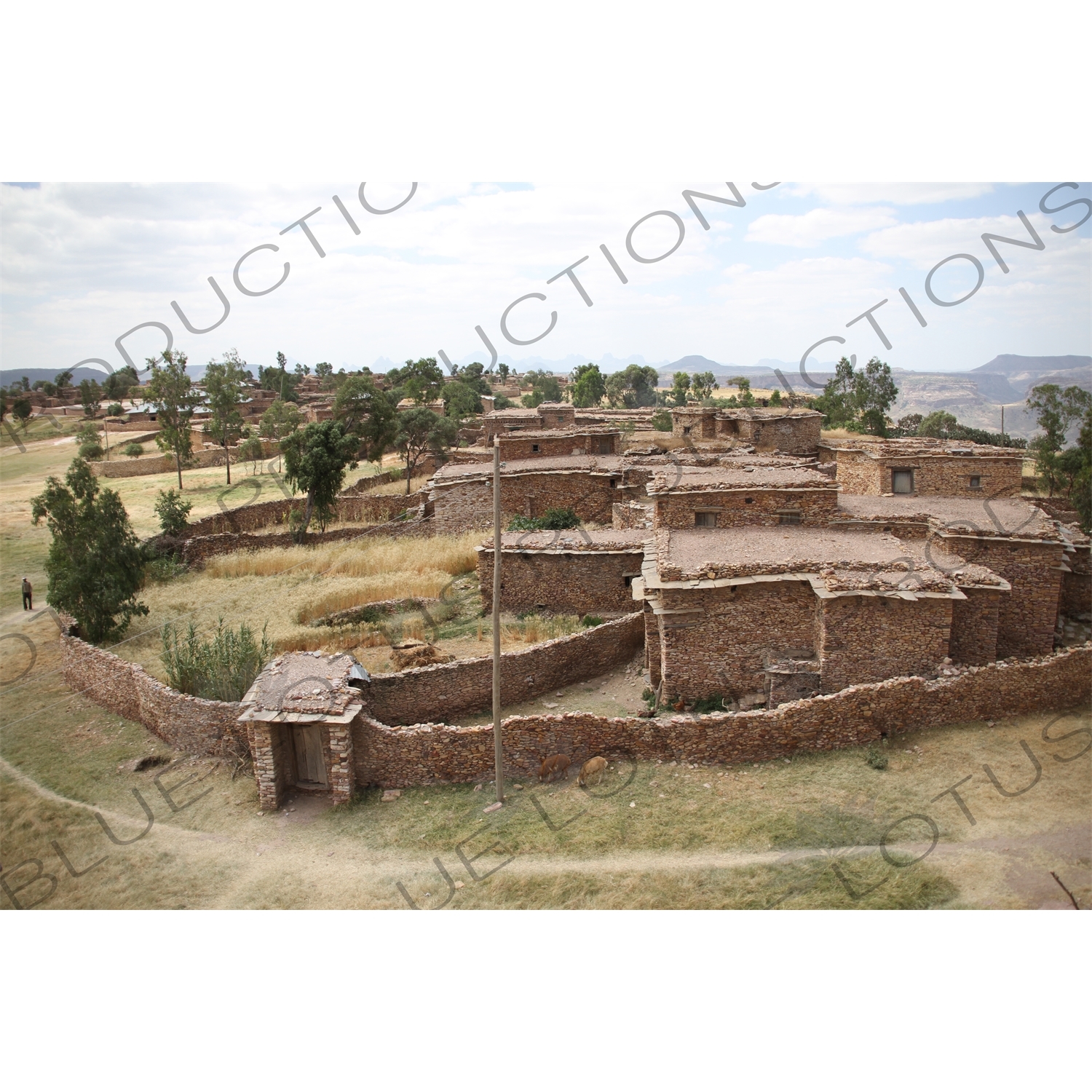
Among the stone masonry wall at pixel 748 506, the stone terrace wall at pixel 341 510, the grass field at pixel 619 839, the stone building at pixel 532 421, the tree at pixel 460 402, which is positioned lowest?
the grass field at pixel 619 839

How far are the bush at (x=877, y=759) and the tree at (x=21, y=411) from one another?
57.7 meters

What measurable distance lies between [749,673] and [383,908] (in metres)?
6.64

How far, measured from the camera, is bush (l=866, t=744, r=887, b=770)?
10.5 meters

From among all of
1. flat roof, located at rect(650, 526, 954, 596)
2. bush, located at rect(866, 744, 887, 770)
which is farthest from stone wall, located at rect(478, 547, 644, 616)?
bush, located at rect(866, 744, 887, 770)

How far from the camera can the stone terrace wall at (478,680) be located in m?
13.1

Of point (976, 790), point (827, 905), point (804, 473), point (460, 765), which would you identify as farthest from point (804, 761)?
point (804, 473)

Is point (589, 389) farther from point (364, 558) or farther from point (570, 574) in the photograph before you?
point (570, 574)

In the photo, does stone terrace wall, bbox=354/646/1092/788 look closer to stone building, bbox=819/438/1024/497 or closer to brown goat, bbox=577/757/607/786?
brown goat, bbox=577/757/607/786

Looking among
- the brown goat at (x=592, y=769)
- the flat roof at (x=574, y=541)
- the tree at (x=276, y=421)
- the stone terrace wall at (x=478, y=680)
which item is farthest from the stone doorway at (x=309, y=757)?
the tree at (x=276, y=421)

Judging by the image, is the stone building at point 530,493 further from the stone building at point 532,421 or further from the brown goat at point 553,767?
the brown goat at point 553,767

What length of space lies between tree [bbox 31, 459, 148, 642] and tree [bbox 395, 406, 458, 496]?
58.0 ft

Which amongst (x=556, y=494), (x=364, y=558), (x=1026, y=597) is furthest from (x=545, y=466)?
(x=1026, y=597)

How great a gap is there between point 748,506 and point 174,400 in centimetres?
3313

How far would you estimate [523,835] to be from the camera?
32.8 ft
